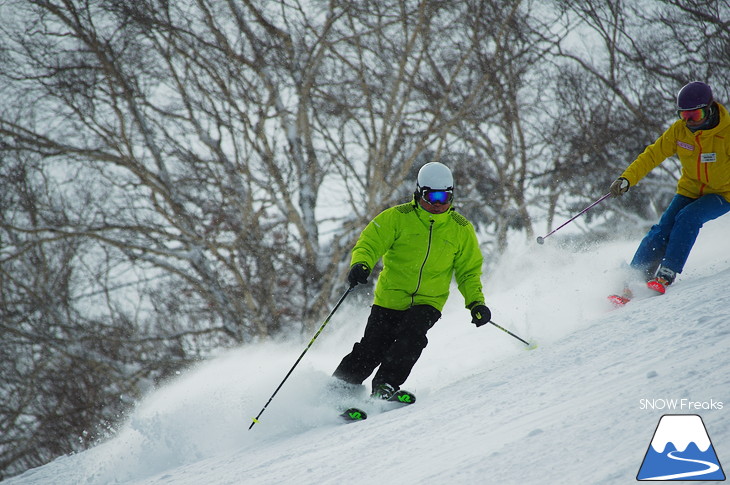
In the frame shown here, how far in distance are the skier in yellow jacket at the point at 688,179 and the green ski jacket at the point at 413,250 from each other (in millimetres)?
1551

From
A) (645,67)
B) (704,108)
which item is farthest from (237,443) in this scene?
(645,67)

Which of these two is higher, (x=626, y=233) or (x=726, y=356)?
(x=626, y=233)

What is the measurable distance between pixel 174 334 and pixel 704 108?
10607 millimetres

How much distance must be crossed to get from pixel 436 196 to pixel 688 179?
84.8 inches

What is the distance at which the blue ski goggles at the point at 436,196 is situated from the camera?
3.52 m

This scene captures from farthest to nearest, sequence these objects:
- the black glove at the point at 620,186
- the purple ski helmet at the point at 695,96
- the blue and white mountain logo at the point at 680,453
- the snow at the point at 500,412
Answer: the black glove at the point at 620,186 < the purple ski helmet at the point at 695,96 < the snow at the point at 500,412 < the blue and white mountain logo at the point at 680,453

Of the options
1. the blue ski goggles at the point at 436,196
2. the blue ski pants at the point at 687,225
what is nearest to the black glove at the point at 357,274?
the blue ski goggles at the point at 436,196

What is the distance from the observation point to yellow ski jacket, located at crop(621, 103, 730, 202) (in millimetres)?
3982

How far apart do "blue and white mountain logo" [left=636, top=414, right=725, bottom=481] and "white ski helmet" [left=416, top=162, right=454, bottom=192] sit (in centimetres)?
196

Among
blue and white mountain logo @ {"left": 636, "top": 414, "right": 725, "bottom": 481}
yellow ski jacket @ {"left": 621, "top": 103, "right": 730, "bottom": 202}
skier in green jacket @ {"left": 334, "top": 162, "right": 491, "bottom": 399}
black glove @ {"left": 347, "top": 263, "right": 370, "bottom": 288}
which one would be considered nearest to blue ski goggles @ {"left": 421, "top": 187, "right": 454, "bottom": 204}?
skier in green jacket @ {"left": 334, "top": 162, "right": 491, "bottom": 399}

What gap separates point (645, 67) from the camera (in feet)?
40.7

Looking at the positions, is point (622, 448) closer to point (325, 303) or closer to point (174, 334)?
point (325, 303)

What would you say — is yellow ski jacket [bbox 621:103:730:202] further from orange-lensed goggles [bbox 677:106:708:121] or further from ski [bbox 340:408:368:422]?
ski [bbox 340:408:368:422]

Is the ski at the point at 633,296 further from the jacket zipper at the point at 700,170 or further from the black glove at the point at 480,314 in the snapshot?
the black glove at the point at 480,314
